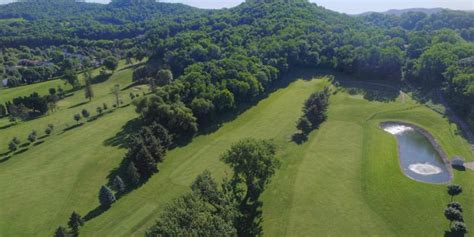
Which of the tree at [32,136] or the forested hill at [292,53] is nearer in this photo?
the tree at [32,136]

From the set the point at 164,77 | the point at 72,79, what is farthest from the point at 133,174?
the point at 72,79

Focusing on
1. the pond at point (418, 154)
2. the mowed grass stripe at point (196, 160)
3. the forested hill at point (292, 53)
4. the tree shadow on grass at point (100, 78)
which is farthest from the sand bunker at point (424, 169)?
the tree shadow on grass at point (100, 78)

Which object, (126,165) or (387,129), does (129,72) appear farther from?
(387,129)

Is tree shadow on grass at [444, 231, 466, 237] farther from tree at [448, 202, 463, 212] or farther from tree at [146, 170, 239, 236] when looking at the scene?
tree at [146, 170, 239, 236]

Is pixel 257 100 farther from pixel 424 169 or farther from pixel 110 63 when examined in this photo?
pixel 110 63

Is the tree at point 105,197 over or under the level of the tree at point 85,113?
under

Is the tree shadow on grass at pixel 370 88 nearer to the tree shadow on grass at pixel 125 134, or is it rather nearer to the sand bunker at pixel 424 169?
the sand bunker at pixel 424 169

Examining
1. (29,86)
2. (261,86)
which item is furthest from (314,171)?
(29,86)
